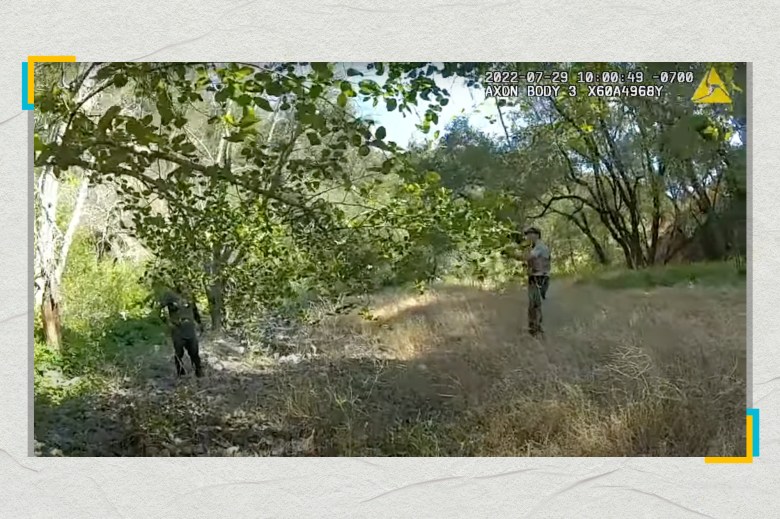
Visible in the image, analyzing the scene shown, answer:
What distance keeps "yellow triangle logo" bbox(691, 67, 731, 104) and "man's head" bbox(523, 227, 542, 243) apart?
981 millimetres

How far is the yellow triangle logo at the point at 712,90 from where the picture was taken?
11.5 ft

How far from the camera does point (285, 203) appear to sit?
3615 millimetres

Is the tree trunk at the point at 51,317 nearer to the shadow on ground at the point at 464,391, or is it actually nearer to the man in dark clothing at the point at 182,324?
the shadow on ground at the point at 464,391

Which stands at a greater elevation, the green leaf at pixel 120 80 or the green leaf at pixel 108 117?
the green leaf at pixel 120 80

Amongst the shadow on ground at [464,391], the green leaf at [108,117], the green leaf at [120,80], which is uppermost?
the green leaf at [120,80]

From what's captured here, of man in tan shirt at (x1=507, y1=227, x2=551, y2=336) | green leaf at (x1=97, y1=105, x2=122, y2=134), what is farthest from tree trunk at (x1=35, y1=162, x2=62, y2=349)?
man in tan shirt at (x1=507, y1=227, x2=551, y2=336)

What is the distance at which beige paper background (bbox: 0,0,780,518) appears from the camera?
136 inches

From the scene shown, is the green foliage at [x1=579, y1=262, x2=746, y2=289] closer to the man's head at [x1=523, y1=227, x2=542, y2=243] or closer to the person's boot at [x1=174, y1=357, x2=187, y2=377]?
the man's head at [x1=523, y1=227, x2=542, y2=243]

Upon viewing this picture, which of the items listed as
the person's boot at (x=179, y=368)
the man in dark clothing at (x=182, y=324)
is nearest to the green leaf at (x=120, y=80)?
the man in dark clothing at (x=182, y=324)
